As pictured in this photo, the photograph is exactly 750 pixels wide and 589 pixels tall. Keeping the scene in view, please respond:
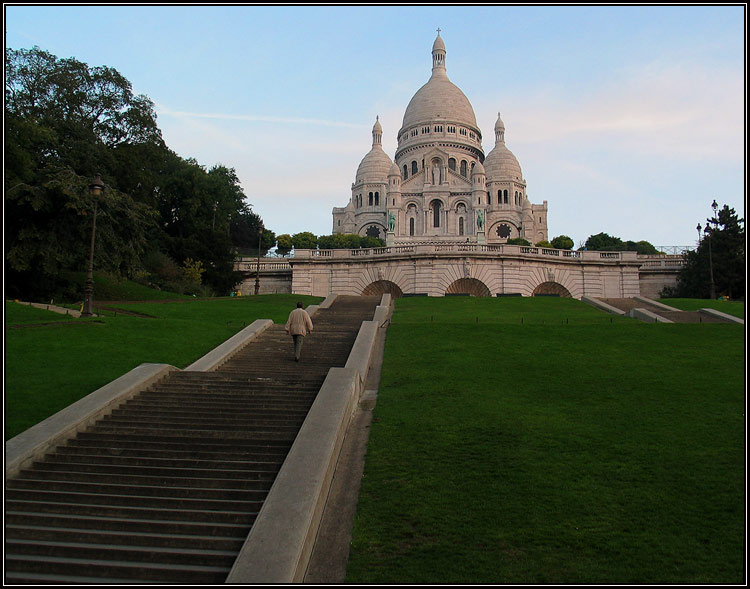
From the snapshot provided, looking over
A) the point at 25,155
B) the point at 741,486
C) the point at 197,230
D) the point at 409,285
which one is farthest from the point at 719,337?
the point at 197,230

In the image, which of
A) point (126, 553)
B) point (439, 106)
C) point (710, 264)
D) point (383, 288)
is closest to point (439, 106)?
point (439, 106)

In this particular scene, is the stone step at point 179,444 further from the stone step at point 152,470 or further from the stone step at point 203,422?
the stone step at point 203,422

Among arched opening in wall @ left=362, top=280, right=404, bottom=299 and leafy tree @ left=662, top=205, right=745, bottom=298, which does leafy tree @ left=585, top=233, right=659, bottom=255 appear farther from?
arched opening in wall @ left=362, top=280, right=404, bottom=299

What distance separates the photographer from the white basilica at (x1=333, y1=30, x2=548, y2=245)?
101 meters

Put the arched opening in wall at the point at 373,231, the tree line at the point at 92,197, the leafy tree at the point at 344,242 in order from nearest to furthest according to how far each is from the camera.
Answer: the tree line at the point at 92,197
the leafy tree at the point at 344,242
the arched opening in wall at the point at 373,231

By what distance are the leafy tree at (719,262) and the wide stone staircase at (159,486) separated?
31909mm

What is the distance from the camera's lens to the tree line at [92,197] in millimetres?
28312

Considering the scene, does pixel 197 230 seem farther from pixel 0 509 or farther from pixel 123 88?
pixel 0 509

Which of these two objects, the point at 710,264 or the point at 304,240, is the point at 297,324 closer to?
the point at 710,264

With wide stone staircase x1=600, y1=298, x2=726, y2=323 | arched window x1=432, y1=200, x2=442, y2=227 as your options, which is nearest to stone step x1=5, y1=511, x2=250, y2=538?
wide stone staircase x1=600, y1=298, x2=726, y2=323

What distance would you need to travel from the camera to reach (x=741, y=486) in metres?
8.07

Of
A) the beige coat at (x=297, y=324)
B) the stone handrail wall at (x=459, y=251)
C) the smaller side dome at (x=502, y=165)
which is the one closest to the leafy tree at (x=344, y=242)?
the smaller side dome at (x=502, y=165)

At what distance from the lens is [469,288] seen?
40.4 m

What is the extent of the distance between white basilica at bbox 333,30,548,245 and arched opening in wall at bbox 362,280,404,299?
2088 inches
